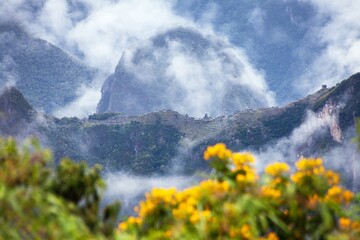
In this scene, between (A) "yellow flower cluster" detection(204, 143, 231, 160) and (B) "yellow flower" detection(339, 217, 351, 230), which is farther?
(A) "yellow flower cluster" detection(204, 143, 231, 160)

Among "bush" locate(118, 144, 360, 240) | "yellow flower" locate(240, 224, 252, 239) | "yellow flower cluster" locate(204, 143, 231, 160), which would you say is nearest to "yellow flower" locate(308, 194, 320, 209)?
"bush" locate(118, 144, 360, 240)

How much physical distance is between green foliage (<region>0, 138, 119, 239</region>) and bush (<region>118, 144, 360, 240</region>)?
0.66 metres

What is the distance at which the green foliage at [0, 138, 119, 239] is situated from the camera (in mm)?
6770

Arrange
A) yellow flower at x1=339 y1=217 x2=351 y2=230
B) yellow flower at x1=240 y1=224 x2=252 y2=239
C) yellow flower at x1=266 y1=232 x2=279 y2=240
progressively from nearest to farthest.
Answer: yellow flower at x1=240 y1=224 x2=252 y2=239
yellow flower at x1=339 y1=217 x2=351 y2=230
yellow flower at x1=266 y1=232 x2=279 y2=240

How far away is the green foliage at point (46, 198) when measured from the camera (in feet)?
22.2

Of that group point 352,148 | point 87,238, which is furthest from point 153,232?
point 352,148

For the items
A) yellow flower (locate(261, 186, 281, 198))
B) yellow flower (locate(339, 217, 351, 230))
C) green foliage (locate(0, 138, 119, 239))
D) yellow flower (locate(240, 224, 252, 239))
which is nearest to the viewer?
green foliage (locate(0, 138, 119, 239))

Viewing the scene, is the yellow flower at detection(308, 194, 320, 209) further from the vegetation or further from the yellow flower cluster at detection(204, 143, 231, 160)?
the yellow flower cluster at detection(204, 143, 231, 160)

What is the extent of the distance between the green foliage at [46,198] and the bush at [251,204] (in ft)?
2.16

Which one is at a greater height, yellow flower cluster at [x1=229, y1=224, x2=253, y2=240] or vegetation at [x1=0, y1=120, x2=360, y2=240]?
vegetation at [x1=0, y1=120, x2=360, y2=240]

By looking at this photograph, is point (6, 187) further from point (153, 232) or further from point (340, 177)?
point (340, 177)

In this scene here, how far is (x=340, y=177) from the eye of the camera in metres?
9.05

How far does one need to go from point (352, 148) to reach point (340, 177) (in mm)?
197165

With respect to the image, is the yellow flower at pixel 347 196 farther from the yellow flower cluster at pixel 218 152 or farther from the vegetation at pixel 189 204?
the yellow flower cluster at pixel 218 152
